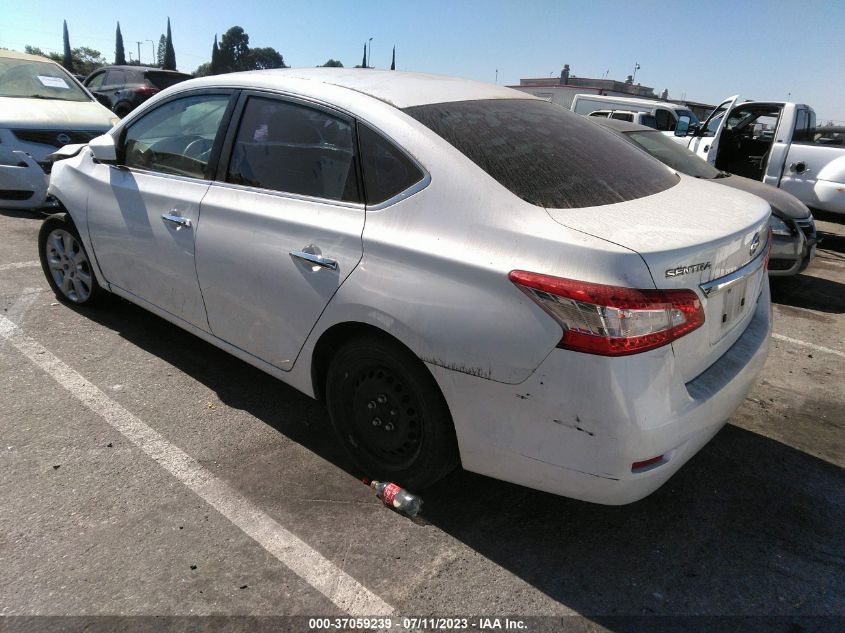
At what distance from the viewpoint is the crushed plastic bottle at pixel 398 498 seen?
2592 mm

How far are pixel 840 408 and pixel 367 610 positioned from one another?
10.6ft

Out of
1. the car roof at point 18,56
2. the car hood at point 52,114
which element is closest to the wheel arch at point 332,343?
the car hood at point 52,114

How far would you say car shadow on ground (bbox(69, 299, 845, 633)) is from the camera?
225 centimetres

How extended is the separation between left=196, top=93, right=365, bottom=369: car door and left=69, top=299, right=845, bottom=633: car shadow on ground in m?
0.68

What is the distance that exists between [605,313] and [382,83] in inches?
63.2

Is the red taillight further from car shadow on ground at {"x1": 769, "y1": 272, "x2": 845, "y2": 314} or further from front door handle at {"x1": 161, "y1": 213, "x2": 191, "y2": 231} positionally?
car shadow on ground at {"x1": 769, "y1": 272, "x2": 845, "y2": 314}

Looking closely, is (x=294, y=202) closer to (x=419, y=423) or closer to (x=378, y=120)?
(x=378, y=120)

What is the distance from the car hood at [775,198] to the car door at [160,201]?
4905 millimetres

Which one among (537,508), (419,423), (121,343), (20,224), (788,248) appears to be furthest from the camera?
(20,224)

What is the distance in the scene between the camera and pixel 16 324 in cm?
430

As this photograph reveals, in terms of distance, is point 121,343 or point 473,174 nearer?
point 473,174

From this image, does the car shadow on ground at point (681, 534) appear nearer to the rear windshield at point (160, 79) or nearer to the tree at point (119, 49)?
the rear windshield at point (160, 79)

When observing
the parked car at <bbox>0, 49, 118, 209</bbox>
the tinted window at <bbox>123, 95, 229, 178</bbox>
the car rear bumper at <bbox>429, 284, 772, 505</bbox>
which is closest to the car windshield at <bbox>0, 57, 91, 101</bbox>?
the parked car at <bbox>0, 49, 118, 209</bbox>

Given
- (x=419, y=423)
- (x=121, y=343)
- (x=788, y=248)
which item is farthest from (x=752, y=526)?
(x=788, y=248)
